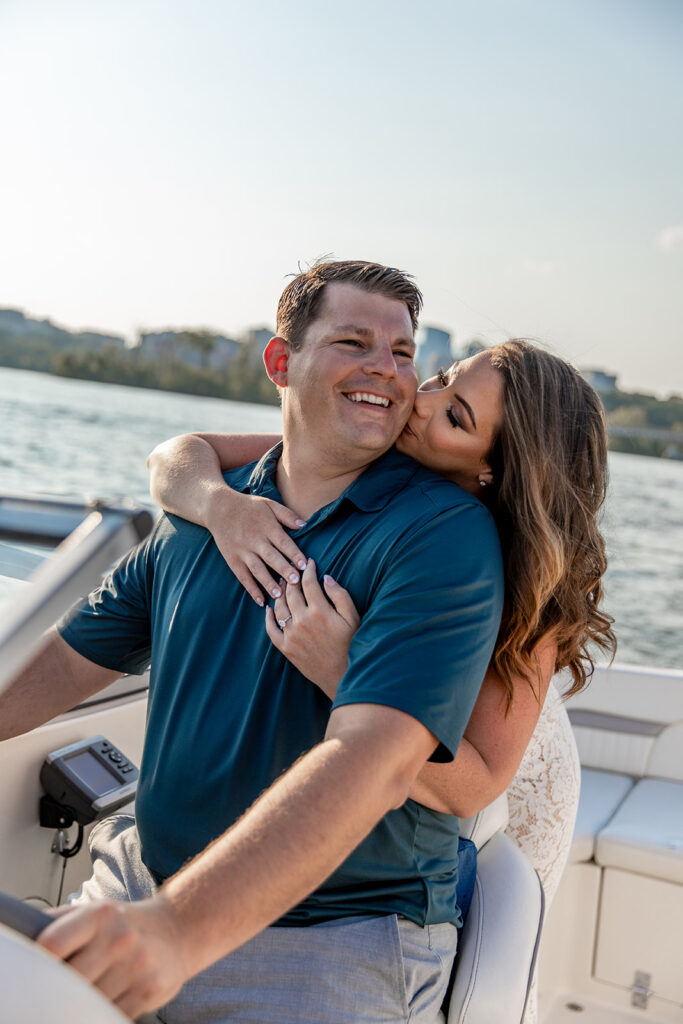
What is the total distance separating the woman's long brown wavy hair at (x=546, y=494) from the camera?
1626 mm

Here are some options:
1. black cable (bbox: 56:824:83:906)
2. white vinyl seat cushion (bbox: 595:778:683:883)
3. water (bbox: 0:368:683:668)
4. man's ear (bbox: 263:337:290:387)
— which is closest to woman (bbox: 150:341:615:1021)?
man's ear (bbox: 263:337:290:387)

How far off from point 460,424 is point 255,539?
0.44 m

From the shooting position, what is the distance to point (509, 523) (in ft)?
5.55

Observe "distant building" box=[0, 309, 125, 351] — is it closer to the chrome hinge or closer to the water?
the water

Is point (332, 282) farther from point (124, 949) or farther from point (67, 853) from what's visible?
point (67, 853)

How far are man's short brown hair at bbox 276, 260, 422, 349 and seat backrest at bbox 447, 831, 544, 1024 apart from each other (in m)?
1.11

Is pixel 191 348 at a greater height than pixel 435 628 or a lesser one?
lesser

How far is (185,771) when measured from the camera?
1.53 m

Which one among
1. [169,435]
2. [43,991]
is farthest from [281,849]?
[169,435]

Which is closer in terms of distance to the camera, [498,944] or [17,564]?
[17,564]

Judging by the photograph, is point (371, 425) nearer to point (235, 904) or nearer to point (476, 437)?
point (476, 437)

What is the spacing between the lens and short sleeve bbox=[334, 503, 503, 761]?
1.24m

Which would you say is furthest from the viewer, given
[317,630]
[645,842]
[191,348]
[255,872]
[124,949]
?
[191,348]

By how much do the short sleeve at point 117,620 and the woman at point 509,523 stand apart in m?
0.14
